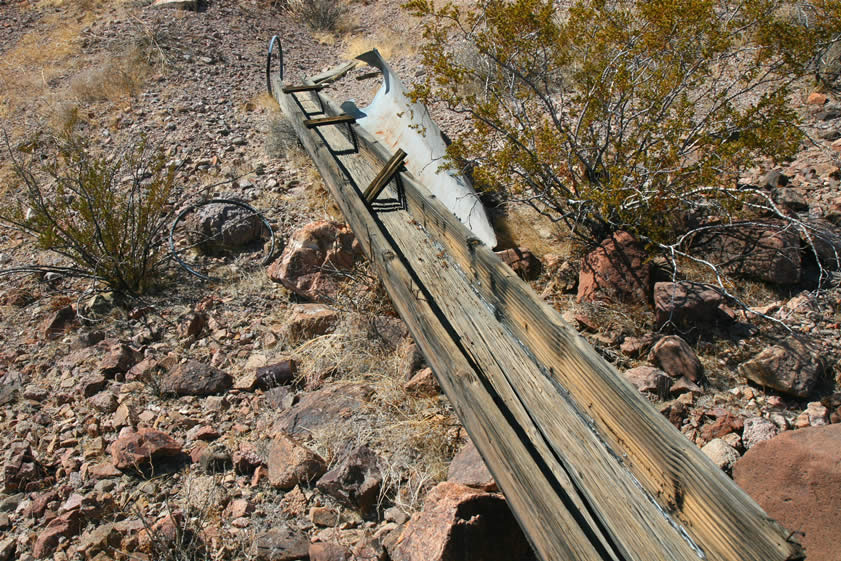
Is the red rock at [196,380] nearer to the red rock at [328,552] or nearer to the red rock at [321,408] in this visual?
the red rock at [321,408]

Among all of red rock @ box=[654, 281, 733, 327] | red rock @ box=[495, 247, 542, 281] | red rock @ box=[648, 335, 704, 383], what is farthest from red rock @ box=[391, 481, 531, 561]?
red rock @ box=[495, 247, 542, 281]

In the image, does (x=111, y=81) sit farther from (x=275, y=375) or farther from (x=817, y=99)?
(x=817, y=99)

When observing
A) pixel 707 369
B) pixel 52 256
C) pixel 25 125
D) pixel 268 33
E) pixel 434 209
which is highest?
pixel 268 33

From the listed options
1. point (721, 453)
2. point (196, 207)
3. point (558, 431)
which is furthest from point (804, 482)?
point (196, 207)

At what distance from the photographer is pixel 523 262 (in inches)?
146

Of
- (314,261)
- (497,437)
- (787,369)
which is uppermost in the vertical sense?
(497,437)

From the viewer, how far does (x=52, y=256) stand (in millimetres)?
4887

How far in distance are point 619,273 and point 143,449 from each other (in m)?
2.45

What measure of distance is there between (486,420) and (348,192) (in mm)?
2121

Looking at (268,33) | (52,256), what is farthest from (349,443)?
(268,33)

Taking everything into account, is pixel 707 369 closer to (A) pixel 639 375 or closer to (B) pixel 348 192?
(A) pixel 639 375

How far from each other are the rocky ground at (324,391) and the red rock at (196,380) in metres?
0.01

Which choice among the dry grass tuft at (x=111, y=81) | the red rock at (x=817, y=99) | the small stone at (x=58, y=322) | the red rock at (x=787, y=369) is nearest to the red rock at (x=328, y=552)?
the red rock at (x=787, y=369)

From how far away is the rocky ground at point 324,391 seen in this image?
2.12 meters
